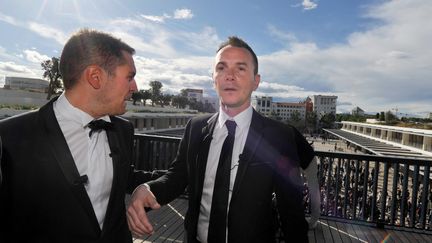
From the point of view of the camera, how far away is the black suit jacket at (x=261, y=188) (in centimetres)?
196

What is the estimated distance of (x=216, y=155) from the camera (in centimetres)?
220

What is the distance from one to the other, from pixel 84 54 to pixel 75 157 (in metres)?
0.61

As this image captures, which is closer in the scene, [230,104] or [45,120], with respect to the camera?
[45,120]

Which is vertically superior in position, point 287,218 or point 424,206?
point 287,218

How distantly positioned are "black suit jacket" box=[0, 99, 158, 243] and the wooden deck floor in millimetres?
2889

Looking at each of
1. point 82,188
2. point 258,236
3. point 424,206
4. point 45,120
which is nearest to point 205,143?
point 258,236

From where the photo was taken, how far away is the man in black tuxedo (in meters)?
1.60

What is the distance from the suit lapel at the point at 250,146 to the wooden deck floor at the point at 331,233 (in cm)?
289

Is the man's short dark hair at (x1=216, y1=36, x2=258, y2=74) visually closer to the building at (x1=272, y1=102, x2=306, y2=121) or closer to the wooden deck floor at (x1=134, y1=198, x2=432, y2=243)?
the wooden deck floor at (x1=134, y1=198, x2=432, y2=243)

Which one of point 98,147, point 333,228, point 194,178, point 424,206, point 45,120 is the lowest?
point 333,228

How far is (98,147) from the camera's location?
6.22ft

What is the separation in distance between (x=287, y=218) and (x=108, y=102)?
1.37 metres

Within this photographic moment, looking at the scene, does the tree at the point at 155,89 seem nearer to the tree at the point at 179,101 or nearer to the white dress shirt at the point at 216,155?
the tree at the point at 179,101

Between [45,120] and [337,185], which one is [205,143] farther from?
[337,185]
